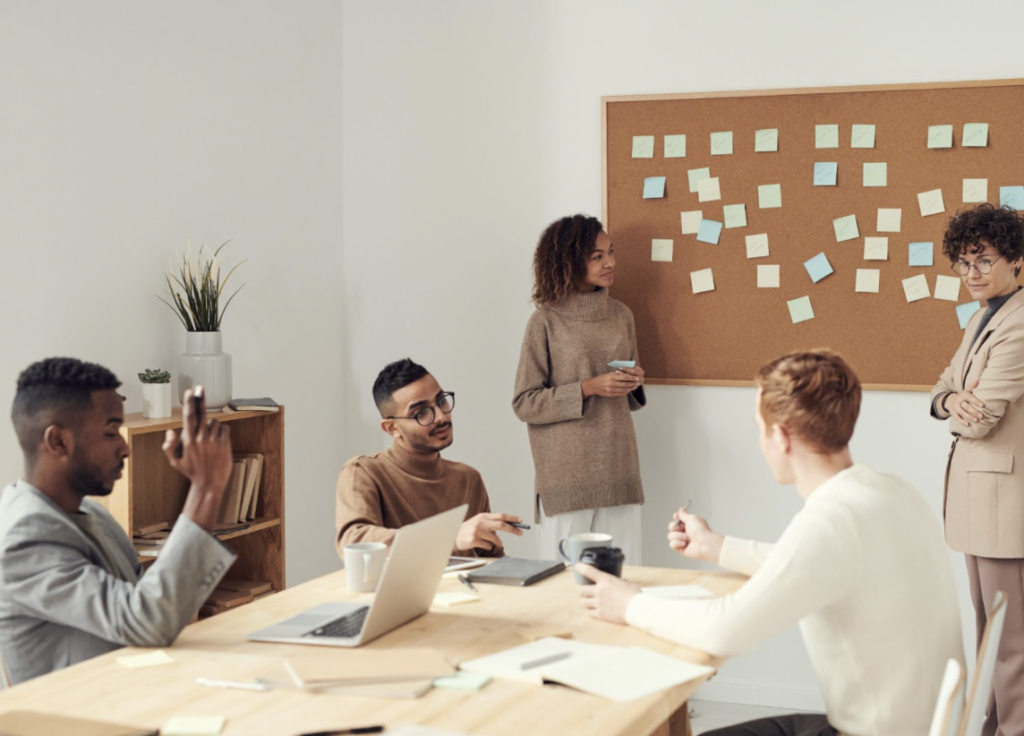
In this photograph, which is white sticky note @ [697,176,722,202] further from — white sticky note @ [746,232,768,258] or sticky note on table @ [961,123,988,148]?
sticky note on table @ [961,123,988,148]

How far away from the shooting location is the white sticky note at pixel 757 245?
3922mm

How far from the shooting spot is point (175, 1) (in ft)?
11.6

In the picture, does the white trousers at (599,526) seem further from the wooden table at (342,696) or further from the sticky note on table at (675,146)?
the wooden table at (342,696)

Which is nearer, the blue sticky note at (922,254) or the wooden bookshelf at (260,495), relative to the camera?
the wooden bookshelf at (260,495)

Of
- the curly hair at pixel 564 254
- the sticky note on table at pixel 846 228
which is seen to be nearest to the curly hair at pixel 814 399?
the curly hair at pixel 564 254

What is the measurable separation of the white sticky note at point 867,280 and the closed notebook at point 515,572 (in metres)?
1.94

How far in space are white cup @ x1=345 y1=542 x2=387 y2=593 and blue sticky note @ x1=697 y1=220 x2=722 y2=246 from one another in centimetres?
219

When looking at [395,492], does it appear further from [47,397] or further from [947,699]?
[947,699]

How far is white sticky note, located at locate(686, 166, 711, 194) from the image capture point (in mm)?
3975

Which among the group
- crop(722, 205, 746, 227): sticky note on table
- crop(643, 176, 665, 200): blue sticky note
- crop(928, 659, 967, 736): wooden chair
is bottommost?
crop(928, 659, 967, 736): wooden chair

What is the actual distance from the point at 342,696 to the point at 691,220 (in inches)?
109

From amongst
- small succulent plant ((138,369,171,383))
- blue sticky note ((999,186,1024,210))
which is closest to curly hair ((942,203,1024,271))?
blue sticky note ((999,186,1024,210))

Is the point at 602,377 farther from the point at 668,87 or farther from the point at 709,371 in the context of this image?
the point at 668,87

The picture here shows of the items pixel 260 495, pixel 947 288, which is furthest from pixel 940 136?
pixel 260 495
